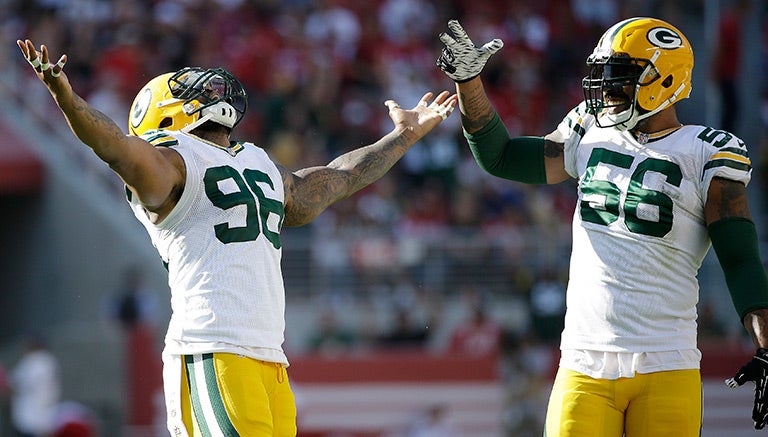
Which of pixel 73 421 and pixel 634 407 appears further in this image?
pixel 73 421

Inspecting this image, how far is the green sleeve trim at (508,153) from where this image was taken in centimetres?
523

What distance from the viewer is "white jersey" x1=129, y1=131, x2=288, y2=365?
446 cm

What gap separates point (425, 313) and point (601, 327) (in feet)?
27.5

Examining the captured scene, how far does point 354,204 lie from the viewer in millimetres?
13586

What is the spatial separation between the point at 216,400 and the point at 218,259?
0.52 meters

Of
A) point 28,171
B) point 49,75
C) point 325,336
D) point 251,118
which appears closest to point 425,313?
point 325,336

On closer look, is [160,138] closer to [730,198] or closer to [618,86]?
[618,86]

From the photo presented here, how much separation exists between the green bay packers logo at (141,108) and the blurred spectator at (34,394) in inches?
298

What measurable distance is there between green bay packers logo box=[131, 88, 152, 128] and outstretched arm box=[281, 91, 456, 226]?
2.05ft

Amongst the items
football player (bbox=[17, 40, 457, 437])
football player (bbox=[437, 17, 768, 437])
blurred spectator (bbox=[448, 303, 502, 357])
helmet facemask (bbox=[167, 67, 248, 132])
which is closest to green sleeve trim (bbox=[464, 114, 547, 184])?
football player (bbox=[437, 17, 768, 437])

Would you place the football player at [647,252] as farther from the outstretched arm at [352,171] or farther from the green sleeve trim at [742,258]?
the outstretched arm at [352,171]

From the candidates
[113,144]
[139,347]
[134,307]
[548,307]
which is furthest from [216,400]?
[134,307]

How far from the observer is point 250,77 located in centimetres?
1489

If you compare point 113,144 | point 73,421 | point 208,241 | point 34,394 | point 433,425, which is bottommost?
point 433,425
